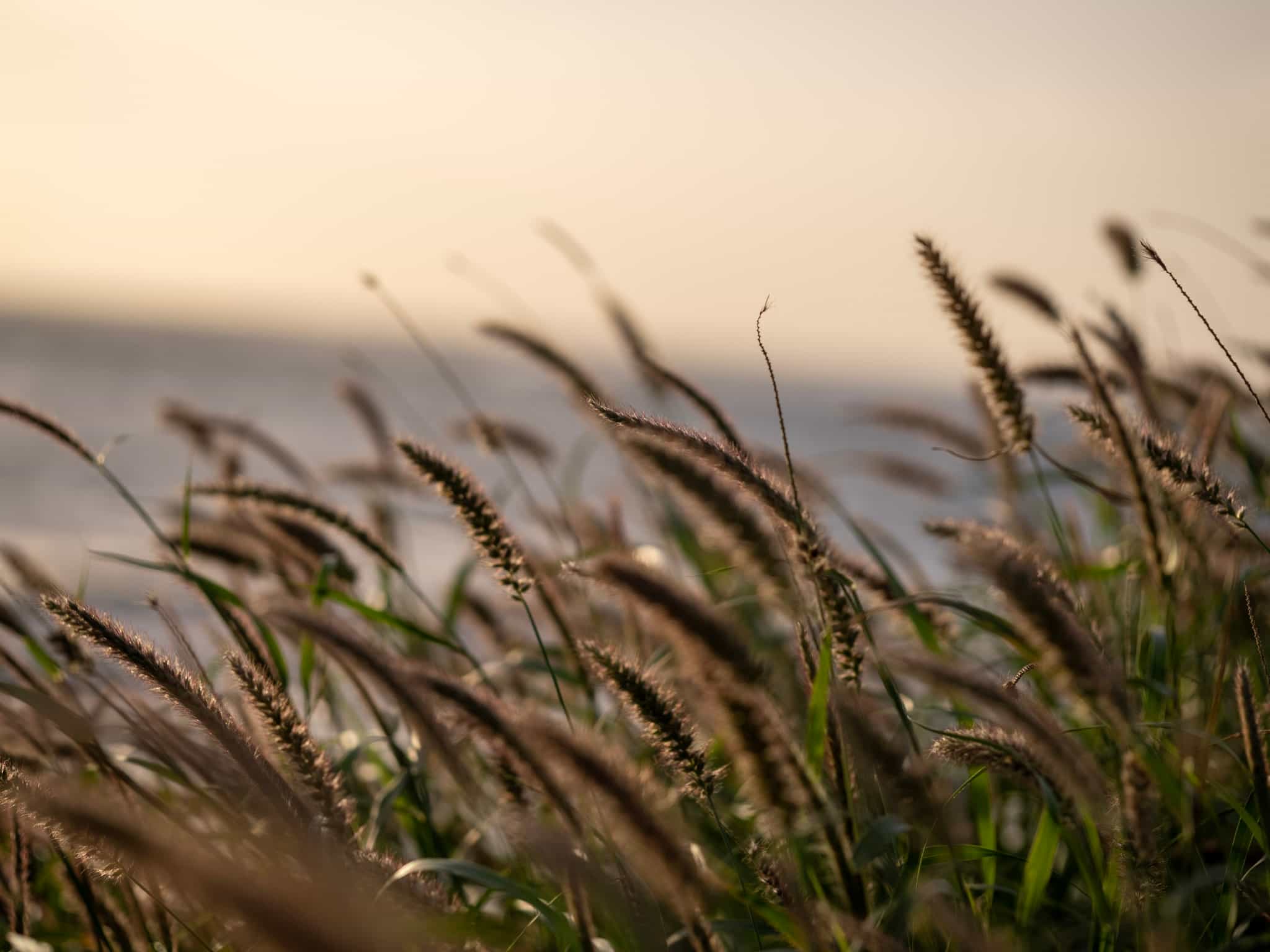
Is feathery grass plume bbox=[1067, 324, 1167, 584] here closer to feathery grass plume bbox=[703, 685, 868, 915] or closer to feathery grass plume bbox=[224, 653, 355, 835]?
feathery grass plume bbox=[703, 685, 868, 915]

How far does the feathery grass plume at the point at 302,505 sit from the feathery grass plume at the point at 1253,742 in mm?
1449

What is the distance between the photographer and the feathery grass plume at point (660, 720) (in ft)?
4.35

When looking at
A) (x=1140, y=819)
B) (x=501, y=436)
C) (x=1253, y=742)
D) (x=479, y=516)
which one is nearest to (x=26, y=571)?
(x=501, y=436)

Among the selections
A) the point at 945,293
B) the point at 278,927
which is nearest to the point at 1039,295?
the point at 945,293

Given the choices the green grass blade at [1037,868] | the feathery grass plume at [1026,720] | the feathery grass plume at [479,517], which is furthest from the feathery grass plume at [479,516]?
the green grass blade at [1037,868]

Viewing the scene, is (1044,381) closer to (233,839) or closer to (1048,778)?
(1048,778)

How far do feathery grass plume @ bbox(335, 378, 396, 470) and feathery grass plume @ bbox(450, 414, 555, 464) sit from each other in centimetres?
27

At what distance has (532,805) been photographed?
76.3 inches

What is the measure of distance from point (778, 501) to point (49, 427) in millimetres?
1290

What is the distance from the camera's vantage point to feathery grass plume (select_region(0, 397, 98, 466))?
192 cm

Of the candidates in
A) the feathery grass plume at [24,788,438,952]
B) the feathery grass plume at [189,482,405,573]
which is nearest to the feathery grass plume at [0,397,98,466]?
the feathery grass plume at [189,482,405,573]

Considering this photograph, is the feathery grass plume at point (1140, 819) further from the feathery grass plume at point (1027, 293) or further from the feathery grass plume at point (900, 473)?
the feathery grass plume at point (900, 473)

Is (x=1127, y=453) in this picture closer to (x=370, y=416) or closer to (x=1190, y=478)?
(x=1190, y=478)

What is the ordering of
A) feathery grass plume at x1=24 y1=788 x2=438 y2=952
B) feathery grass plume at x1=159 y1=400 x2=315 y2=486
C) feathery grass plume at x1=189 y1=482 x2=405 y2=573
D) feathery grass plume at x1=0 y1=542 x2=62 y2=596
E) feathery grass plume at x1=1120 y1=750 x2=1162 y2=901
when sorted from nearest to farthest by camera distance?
feathery grass plume at x1=24 y1=788 x2=438 y2=952 → feathery grass plume at x1=1120 y1=750 x2=1162 y2=901 → feathery grass plume at x1=189 y1=482 x2=405 y2=573 → feathery grass plume at x1=0 y1=542 x2=62 y2=596 → feathery grass plume at x1=159 y1=400 x2=315 y2=486
